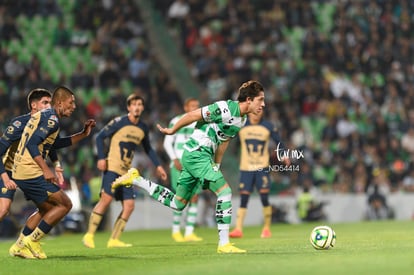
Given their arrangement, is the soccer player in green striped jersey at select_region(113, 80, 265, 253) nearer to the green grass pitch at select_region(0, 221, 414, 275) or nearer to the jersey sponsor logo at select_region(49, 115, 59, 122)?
the green grass pitch at select_region(0, 221, 414, 275)

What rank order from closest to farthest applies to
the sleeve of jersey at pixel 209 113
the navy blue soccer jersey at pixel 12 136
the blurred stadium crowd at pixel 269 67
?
the sleeve of jersey at pixel 209 113
the navy blue soccer jersey at pixel 12 136
the blurred stadium crowd at pixel 269 67

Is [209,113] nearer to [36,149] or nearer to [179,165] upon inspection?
[36,149]

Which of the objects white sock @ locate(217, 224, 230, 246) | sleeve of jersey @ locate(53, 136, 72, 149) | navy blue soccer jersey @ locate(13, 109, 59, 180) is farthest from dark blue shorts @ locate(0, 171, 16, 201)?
white sock @ locate(217, 224, 230, 246)

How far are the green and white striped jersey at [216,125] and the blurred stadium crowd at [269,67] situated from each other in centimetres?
1247

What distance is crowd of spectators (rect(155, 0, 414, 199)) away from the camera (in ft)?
90.8

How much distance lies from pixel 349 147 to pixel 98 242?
11811 mm

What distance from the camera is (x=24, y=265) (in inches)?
464

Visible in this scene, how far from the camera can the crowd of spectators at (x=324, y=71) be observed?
2767cm

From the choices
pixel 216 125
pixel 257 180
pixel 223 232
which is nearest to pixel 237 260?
pixel 223 232

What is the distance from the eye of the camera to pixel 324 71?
3053cm

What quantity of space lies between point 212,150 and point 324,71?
1814 cm

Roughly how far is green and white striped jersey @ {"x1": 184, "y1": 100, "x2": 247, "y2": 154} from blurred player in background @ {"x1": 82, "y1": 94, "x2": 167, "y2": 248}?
3.19 meters

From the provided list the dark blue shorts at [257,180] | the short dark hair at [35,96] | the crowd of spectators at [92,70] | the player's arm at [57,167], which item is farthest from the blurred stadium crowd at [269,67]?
the short dark hair at [35,96]

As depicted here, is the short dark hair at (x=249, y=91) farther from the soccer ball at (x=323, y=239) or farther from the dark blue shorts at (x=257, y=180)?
the dark blue shorts at (x=257, y=180)
